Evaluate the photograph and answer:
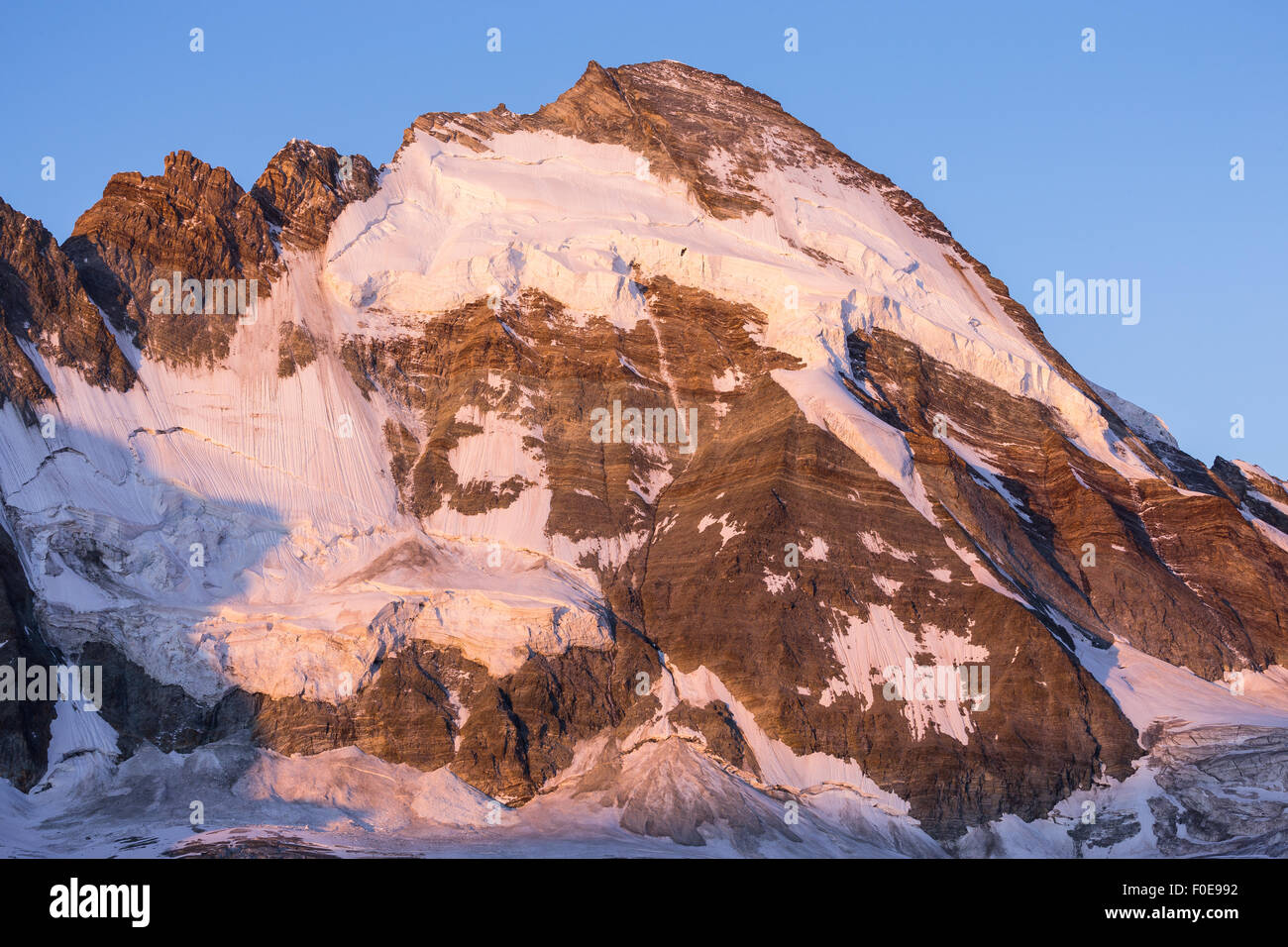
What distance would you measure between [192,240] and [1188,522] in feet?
224

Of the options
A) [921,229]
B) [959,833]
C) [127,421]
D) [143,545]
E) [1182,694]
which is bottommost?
[959,833]

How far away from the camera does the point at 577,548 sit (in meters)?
96.2

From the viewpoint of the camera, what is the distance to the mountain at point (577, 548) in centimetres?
8156

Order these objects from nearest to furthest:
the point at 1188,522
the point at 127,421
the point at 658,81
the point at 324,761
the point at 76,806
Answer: the point at 76,806 < the point at 324,761 < the point at 127,421 < the point at 1188,522 < the point at 658,81

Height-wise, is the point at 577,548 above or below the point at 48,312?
below

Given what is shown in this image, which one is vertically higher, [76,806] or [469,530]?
[469,530]

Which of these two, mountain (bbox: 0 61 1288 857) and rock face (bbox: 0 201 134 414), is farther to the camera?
rock face (bbox: 0 201 134 414)

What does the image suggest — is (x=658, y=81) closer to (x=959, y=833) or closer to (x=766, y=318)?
(x=766, y=318)

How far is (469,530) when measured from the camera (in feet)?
317

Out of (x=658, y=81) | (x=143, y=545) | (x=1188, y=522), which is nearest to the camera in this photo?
(x=143, y=545)

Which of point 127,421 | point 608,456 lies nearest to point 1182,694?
point 608,456

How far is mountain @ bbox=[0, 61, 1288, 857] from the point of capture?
81.6 metres

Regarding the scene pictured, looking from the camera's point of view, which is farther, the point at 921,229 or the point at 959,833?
Answer: the point at 921,229

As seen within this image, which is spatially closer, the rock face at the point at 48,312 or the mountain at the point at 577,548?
the mountain at the point at 577,548
